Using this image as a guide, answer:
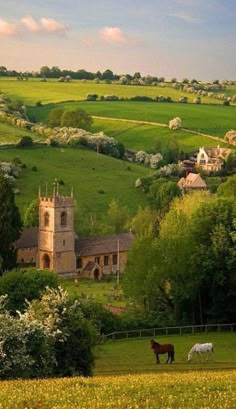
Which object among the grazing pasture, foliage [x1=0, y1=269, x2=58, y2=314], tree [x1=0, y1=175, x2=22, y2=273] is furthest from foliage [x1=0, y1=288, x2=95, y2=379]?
tree [x1=0, y1=175, x2=22, y2=273]

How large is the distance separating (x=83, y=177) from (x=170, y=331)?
7376 centimetres

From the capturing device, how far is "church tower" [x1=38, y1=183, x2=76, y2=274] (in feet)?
306

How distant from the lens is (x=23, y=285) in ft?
177

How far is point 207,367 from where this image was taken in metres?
42.4

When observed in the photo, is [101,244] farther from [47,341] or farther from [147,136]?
[147,136]

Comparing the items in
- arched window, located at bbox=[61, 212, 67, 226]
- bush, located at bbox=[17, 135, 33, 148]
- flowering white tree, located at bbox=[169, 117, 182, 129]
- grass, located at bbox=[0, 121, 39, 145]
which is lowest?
arched window, located at bbox=[61, 212, 67, 226]

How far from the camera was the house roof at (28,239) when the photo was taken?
98412 millimetres

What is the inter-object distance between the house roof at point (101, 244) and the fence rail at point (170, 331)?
124ft

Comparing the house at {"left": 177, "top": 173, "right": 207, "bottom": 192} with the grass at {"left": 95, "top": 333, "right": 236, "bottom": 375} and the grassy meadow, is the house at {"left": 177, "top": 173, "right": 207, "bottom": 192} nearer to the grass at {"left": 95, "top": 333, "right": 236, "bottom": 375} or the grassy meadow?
the grass at {"left": 95, "top": 333, "right": 236, "bottom": 375}

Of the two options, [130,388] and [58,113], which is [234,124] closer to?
[58,113]

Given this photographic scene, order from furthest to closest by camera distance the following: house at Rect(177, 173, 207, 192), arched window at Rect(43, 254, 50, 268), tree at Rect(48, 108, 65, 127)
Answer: tree at Rect(48, 108, 65, 127), house at Rect(177, 173, 207, 192), arched window at Rect(43, 254, 50, 268)

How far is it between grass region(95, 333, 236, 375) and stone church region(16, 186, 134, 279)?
126 feet

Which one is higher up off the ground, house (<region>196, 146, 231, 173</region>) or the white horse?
house (<region>196, 146, 231, 173</region>)

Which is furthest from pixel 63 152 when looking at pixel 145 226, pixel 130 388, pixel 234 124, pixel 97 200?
pixel 130 388
